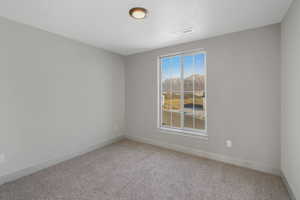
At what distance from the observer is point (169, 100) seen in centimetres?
351

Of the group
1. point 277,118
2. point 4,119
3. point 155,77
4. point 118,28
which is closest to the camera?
point 4,119

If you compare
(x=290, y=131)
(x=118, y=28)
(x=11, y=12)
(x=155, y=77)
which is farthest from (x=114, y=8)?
(x=290, y=131)

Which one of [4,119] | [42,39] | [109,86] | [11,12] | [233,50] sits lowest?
[4,119]

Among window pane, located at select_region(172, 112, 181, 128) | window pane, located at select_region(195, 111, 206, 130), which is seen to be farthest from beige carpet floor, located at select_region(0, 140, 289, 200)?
window pane, located at select_region(172, 112, 181, 128)

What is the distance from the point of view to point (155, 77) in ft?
11.6

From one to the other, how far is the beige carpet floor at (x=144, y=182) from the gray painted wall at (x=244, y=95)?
0.36m

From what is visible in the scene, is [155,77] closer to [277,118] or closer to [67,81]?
[67,81]

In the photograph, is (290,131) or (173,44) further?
(173,44)

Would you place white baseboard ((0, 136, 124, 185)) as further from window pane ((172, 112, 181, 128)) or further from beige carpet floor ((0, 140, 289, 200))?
window pane ((172, 112, 181, 128))

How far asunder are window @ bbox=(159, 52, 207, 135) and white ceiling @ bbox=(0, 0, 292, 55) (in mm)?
621

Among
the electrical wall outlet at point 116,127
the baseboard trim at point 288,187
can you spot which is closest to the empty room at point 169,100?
the baseboard trim at point 288,187

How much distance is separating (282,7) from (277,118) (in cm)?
160

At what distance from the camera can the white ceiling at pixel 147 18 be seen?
5.71ft

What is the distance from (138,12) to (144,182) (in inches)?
96.6
